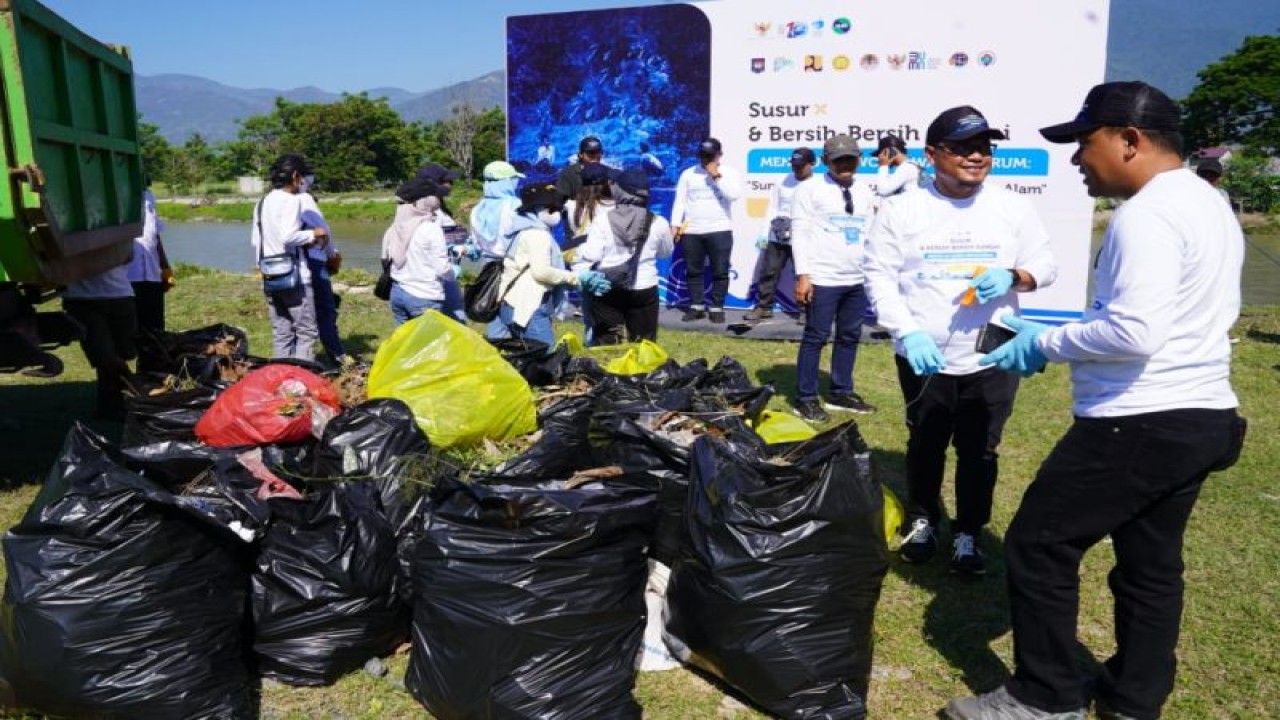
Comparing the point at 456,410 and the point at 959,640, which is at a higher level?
the point at 456,410

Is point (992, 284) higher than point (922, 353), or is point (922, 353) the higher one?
point (992, 284)

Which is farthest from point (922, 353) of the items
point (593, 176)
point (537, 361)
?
point (593, 176)

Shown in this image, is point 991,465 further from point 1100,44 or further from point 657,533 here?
point 1100,44

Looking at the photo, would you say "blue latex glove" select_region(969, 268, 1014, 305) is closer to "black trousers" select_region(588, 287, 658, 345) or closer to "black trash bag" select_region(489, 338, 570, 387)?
"black trash bag" select_region(489, 338, 570, 387)

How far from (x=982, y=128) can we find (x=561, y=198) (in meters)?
2.72

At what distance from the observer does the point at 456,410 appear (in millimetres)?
3322

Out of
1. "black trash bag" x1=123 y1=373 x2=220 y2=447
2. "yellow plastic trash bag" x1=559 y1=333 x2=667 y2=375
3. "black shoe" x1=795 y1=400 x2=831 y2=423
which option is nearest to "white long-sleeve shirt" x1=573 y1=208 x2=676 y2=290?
"yellow plastic trash bag" x1=559 y1=333 x2=667 y2=375

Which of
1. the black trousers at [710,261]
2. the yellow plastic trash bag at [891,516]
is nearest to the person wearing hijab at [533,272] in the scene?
the yellow plastic trash bag at [891,516]

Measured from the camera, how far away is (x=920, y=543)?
139 inches

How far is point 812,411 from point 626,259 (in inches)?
60.3

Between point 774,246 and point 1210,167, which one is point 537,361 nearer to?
point 774,246

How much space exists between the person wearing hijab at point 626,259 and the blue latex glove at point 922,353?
2343mm

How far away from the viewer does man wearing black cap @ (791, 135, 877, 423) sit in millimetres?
5594

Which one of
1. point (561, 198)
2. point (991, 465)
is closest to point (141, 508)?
point (991, 465)
